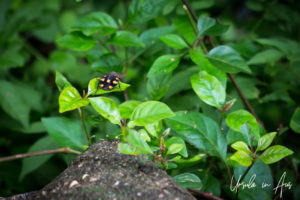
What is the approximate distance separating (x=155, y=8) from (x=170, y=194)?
4.14 ft

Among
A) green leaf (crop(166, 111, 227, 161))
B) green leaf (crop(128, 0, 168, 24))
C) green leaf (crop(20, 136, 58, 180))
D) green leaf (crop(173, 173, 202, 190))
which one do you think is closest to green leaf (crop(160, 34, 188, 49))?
green leaf (crop(128, 0, 168, 24))

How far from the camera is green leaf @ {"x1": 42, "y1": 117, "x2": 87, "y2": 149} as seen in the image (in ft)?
5.49

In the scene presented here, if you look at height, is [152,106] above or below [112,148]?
above

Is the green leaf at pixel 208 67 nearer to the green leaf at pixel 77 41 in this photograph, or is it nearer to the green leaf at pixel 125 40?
the green leaf at pixel 125 40

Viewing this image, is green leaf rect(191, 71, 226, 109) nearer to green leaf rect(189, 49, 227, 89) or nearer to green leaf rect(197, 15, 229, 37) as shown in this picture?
green leaf rect(189, 49, 227, 89)

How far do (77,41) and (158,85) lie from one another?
1.89 ft

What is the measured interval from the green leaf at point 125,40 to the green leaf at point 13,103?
115cm

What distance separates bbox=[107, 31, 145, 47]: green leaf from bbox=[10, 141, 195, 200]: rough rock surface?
0.75 meters

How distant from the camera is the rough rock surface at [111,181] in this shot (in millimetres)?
1098

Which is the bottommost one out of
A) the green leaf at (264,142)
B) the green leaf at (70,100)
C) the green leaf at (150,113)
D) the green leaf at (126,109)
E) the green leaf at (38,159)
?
the green leaf at (38,159)

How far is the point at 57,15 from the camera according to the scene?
4629mm

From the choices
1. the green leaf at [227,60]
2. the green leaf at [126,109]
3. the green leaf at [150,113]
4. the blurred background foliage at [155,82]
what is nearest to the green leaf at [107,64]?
the blurred background foliage at [155,82]

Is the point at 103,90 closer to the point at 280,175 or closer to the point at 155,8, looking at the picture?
the point at 155,8

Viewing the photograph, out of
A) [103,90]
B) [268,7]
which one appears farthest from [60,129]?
[268,7]
